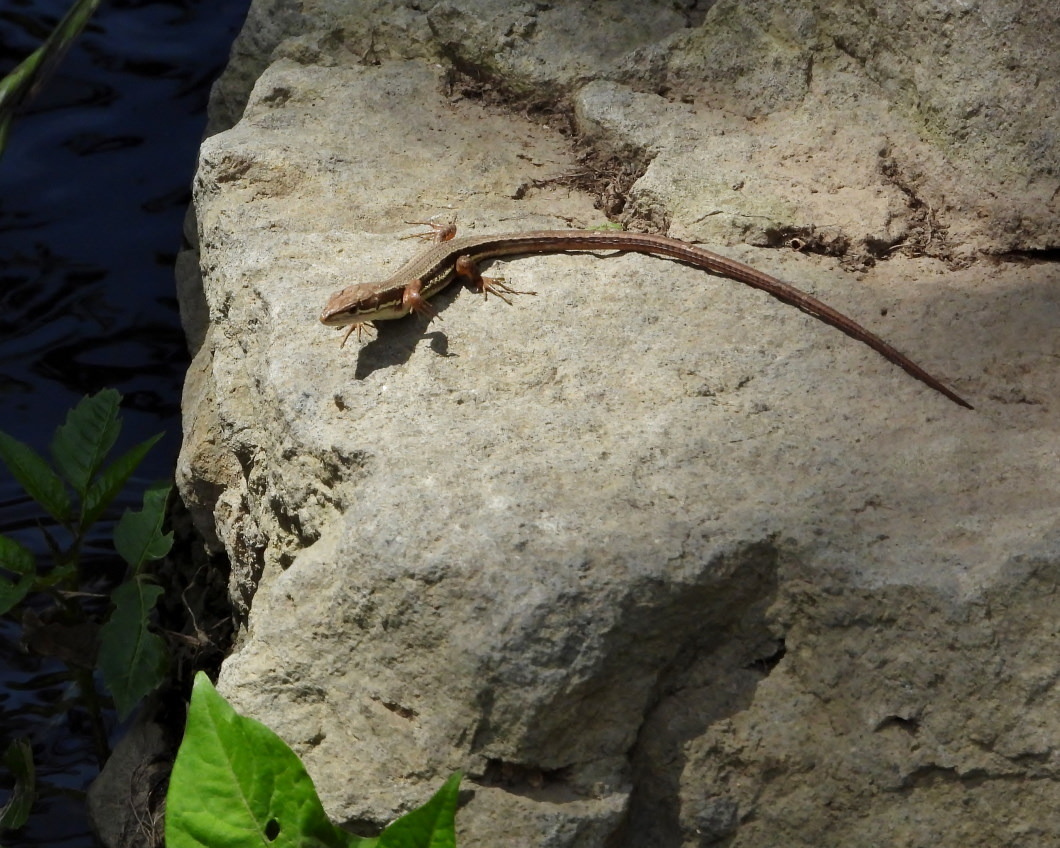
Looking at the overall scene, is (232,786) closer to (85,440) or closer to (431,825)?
(431,825)

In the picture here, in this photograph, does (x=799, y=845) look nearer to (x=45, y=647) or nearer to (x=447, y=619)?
(x=447, y=619)

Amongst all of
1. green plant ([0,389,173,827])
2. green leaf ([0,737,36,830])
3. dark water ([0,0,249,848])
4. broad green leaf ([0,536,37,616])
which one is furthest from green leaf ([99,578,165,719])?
dark water ([0,0,249,848])

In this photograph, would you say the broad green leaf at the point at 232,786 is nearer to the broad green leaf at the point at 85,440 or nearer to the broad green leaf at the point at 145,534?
the broad green leaf at the point at 145,534

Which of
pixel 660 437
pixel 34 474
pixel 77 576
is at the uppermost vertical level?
pixel 660 437

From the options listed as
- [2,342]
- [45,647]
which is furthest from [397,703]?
[2,342]

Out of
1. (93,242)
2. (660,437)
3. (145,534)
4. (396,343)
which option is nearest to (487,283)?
(396,343)

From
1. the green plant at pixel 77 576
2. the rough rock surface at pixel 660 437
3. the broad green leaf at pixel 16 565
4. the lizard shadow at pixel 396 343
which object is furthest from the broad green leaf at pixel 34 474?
the lizard shadow at pixel 396 343

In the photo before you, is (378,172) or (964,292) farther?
(378,172)
